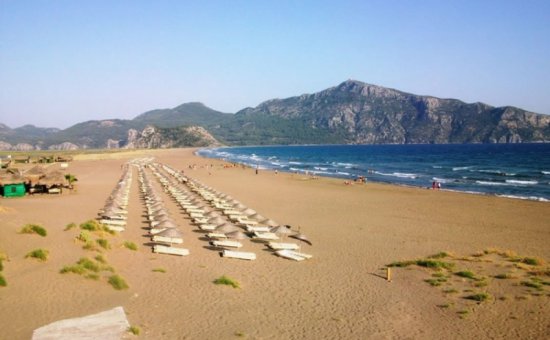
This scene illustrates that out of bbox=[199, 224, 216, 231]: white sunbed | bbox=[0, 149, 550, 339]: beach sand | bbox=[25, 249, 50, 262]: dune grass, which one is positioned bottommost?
bbox=[0, 149, 550, 339]: beach sand

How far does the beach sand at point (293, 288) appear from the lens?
8.87 meters

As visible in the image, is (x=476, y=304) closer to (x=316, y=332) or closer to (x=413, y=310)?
(x=413, y=310)

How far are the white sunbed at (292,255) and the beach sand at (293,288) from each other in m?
0.25

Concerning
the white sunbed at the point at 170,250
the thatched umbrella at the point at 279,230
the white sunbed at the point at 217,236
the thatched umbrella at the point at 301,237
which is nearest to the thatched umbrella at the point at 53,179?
the white sunbed at the point at 217,236

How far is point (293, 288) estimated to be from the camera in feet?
37.2

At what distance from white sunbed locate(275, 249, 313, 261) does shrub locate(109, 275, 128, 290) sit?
5.40 m

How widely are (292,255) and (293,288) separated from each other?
9.46ft

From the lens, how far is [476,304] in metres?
10.3

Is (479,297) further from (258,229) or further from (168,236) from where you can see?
(168,236)

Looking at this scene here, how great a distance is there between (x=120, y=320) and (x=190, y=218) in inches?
473

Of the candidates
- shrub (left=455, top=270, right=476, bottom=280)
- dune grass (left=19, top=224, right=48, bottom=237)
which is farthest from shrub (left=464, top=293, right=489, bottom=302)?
dune grass (left=19, top=224, right=48, bottom=237)

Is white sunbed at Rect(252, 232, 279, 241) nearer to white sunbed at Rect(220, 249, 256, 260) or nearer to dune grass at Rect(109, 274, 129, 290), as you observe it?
white sunbed at Rect(220, 249, 256, 260)

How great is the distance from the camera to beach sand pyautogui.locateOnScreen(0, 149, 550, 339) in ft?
29.1

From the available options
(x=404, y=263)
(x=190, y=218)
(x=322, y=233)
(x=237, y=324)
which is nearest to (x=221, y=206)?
(x=190, y=218)
